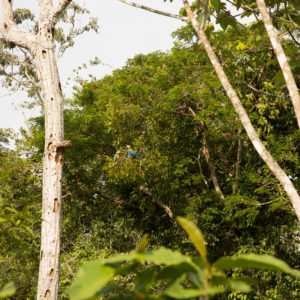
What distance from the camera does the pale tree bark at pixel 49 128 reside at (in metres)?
4.49

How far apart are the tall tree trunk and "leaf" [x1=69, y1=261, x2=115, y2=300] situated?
421 centimetres

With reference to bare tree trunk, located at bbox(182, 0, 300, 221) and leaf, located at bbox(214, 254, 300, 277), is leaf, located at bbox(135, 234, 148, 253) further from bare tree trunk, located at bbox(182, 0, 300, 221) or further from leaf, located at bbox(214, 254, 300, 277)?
bare tree trunk, located at bbox(182, 0, 300, 221)

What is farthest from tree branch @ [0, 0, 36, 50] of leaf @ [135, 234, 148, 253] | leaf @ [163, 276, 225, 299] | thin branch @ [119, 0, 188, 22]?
leaf @ [163, 276, 225, 299]

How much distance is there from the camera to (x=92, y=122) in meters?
10.1

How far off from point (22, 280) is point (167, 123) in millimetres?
5420

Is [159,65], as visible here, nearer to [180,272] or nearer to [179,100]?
[179,100]

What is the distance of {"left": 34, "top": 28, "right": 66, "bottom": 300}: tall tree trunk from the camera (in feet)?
14.7

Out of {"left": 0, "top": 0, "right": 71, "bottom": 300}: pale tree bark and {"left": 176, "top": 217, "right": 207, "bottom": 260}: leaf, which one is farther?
{"left": 0, "top": 0, "right": 71, "bottom": 300}: pale tree bark

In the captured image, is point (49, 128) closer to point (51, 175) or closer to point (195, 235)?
point (51, 175)

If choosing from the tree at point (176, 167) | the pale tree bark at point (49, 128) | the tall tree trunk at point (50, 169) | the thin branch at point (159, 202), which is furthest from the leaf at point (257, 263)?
the thin branch at point (159, 202)

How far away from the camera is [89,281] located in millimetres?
410

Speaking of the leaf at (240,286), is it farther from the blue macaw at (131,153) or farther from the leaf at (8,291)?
the blue macaw at (131,153)

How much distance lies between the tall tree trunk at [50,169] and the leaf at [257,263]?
4193 millimetres

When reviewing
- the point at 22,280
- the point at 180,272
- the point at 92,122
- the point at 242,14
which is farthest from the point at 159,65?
the point at 180,272
